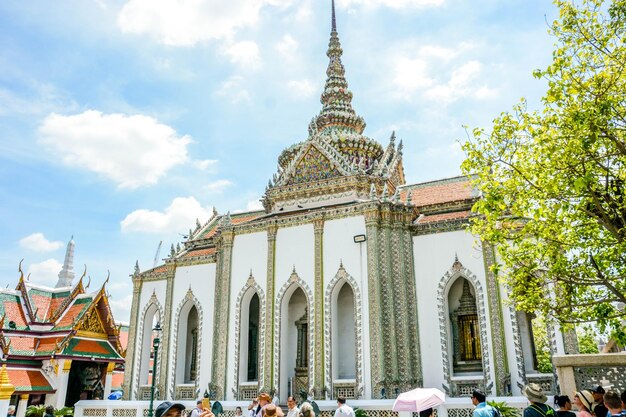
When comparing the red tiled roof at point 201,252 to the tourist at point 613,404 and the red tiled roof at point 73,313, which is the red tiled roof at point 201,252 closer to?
the red tiled roof at point 73,313

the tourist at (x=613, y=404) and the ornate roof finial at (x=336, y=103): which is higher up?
the ornate roof finial at (x=336, y=103)

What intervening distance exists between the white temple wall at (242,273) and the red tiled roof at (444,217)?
223 inches

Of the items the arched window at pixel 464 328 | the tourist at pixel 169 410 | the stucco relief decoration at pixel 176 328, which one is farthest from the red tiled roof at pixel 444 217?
the tourist at pixel 169 410

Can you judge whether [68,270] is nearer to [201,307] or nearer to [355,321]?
[201,307]

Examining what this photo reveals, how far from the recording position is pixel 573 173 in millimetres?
8812

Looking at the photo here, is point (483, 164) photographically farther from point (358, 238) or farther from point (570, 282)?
point (358, 238)

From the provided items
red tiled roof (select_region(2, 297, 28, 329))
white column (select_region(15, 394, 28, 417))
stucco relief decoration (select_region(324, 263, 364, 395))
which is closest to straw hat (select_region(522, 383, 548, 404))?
stucco relief decoration (select_region(324, 263, 364, 395))

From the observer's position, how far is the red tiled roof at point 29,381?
19.8m

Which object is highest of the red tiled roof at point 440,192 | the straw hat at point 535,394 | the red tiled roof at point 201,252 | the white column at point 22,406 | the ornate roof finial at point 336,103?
the ornate roof finial at point 336,103

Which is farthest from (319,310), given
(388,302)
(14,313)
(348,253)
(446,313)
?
(14,313)

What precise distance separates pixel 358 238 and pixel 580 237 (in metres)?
7.78

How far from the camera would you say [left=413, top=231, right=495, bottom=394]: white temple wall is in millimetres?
15766

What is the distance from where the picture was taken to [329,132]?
22422 mm

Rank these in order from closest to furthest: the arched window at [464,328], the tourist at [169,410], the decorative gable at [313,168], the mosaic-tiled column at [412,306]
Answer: the tourist at [169,410], the mosaic-tiled column at [412,306], the arched window at [464,328], the decorative gable at [313,168]
